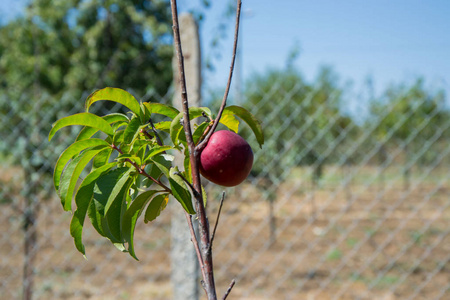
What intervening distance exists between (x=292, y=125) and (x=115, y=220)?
16.5 feet

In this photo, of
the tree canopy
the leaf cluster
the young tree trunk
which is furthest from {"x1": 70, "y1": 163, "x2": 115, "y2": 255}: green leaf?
the tree canopy

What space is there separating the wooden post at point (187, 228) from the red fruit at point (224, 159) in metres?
0.93

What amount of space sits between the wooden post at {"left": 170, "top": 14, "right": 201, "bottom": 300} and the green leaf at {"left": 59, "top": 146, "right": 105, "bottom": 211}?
0.91m

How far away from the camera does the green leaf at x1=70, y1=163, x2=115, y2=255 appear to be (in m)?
0.42

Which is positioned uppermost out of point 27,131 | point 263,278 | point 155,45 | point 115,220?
point 155,45

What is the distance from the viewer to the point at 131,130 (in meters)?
0.46

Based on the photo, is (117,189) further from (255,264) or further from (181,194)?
(255,264)

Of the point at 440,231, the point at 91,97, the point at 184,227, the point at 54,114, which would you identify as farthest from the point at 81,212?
the point at 440,231

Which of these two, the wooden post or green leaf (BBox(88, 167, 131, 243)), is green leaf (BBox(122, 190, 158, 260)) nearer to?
green leaf (BBox(88, 167, 131, 243))

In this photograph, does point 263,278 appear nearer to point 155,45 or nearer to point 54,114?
point 54,114

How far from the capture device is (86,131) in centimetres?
50

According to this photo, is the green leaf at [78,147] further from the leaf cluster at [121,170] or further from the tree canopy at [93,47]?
the tree canopy at [93,47]

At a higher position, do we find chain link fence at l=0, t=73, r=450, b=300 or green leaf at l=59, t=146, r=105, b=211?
chain link fence at l=0, t=73, r=450, b=300

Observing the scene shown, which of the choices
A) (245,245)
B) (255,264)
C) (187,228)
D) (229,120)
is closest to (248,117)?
(229,120)
